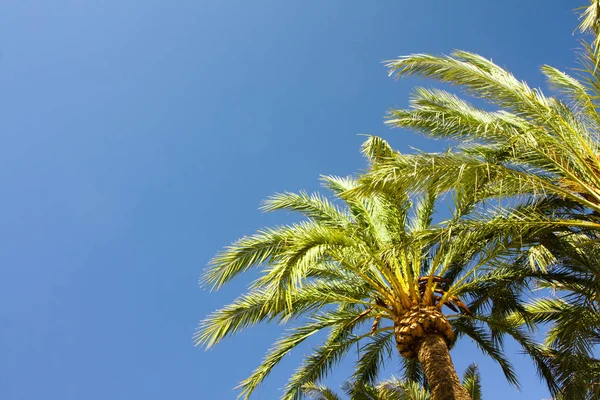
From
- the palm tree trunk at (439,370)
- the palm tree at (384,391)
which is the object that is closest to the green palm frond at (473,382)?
the palm tree at (384,391)

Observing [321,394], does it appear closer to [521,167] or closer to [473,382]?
[473,382]

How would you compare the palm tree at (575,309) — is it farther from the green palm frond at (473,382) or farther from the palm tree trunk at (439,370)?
the green palm frond at (473,382)

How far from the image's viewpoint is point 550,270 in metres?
9.58

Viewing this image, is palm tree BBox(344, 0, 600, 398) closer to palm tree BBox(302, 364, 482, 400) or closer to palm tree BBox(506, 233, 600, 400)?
palm tree BBox(506, 233, 600, 400)

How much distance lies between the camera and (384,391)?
9930mm

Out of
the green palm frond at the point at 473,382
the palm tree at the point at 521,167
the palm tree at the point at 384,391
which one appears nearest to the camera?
the palm tree at the point at 521,167

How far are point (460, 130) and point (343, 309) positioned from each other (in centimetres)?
387

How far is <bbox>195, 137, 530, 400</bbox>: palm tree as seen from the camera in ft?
27.1

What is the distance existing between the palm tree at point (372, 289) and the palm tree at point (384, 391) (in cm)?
24

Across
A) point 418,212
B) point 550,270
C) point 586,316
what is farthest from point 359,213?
point 586,316

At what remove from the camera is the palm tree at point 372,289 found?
8273mm

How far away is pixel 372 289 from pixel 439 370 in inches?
79.6

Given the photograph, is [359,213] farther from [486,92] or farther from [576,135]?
[576,135]

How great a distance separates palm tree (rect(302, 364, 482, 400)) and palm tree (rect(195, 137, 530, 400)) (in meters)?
0.24
